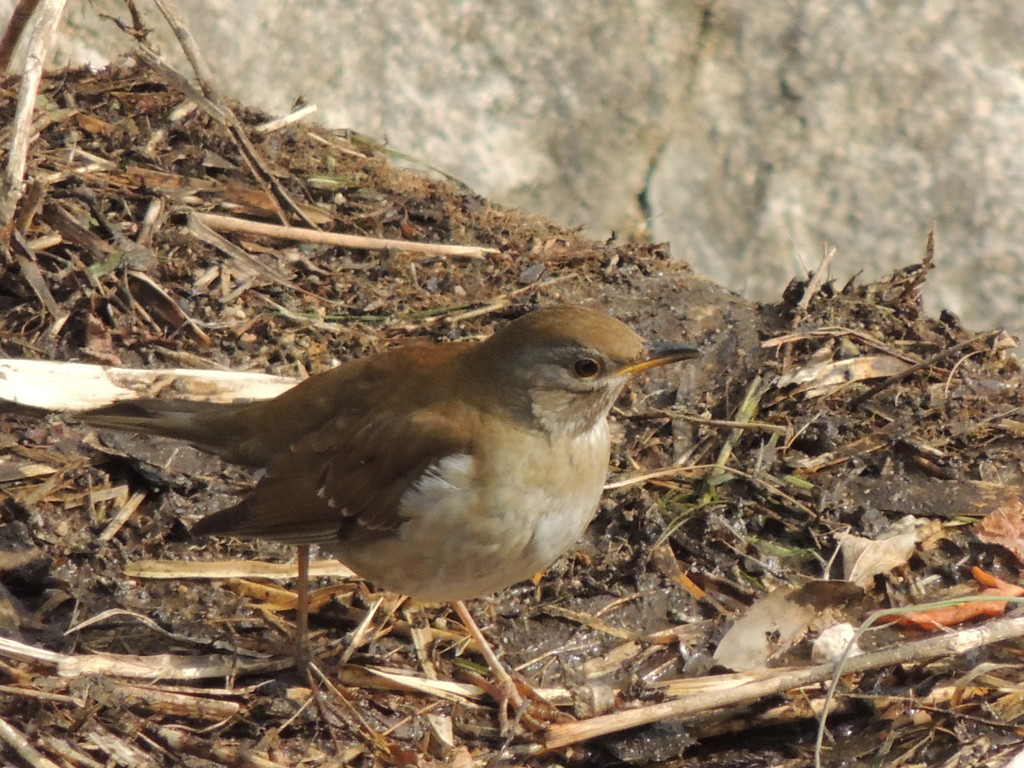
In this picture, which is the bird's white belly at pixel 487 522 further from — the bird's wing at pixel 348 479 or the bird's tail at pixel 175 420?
the bird's tail at pixel 175 420

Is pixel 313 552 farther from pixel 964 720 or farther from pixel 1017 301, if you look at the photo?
pixel 1017 301

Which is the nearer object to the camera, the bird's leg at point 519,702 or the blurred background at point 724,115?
the bird's leg at point 519,702

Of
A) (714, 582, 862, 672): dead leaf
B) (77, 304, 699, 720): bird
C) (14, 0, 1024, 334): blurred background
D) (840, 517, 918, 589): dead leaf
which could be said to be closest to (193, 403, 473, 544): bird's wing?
(77, 304, 699, 720): bird

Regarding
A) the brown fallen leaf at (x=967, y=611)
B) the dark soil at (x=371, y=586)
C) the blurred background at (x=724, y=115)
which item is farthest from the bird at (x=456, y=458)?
the blurred background at (x=724, y=115)

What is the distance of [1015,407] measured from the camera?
19.9ft

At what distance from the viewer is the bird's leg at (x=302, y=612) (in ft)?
15.5

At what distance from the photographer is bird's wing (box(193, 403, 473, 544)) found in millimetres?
4652

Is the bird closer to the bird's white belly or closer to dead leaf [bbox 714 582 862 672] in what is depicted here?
the bird's white belly

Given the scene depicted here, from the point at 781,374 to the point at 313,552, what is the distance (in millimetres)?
2517

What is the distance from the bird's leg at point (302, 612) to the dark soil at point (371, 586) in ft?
0.20

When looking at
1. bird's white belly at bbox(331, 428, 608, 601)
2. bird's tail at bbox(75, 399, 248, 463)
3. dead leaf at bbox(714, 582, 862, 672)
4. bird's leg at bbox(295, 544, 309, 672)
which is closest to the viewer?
bird's white belly at bbox(331, 428, 608, 601)

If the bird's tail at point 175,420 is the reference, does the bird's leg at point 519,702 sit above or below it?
below

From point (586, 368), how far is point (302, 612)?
1.50m

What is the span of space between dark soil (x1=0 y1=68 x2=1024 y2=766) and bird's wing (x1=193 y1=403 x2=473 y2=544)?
49 cm
